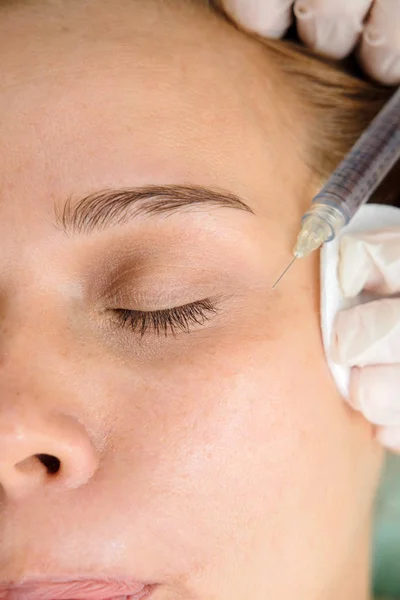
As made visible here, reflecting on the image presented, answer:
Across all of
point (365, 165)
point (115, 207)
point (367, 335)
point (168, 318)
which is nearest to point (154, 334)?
point (168, 318)

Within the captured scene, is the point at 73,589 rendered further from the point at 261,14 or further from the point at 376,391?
the point at 261,14

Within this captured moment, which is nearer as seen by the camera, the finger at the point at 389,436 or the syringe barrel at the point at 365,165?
the syringe barrel at the point at 365,165

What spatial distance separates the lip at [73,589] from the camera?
0.92 m

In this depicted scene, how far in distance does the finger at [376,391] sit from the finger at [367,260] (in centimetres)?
13

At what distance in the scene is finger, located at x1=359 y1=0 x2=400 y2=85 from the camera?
114cm

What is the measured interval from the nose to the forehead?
1.01 ft

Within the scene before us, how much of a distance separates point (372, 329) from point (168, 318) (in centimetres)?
32

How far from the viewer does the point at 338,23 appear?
3.84 ft

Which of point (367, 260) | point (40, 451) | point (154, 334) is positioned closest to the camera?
point (40, 451)

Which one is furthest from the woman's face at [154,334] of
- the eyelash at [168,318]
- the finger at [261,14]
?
the finger at [261,14]

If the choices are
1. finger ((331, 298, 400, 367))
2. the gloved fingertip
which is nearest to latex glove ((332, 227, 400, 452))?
finger ((331, 298, 400, 367))

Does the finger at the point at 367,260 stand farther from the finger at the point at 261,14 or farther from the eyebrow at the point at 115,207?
the finger at the point at 261,14

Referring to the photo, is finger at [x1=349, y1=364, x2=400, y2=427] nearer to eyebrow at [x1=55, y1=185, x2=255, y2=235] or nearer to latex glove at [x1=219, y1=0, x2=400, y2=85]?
eyebrow at [x1=55, y1=185, x2=255, y2=235]

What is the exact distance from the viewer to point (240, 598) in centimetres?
100
